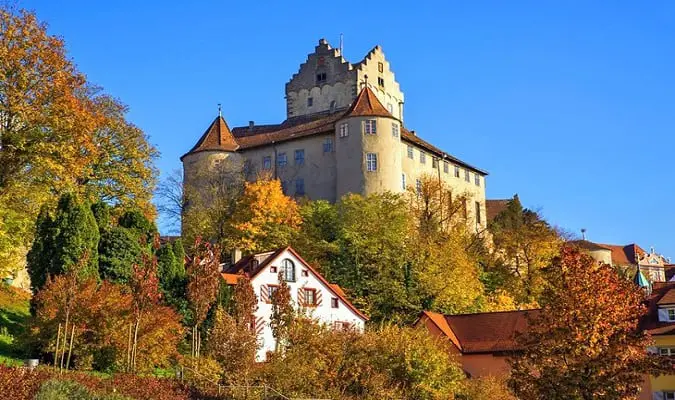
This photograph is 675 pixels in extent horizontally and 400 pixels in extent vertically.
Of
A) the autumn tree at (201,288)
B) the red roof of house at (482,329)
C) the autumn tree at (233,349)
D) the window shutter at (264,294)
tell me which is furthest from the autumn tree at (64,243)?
the red roof of house at (482,329)

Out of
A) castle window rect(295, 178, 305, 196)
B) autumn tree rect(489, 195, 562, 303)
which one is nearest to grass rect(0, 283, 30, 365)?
Result: castle window rect(295, 178, 305, 196)

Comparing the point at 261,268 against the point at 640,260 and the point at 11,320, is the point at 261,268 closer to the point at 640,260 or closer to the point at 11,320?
the point at 11,320

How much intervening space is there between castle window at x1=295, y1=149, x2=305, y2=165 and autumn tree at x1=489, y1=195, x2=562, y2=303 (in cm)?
1767

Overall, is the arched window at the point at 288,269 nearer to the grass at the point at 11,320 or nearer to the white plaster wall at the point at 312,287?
the white plaster wall at the point at 312,287

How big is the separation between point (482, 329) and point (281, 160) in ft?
102

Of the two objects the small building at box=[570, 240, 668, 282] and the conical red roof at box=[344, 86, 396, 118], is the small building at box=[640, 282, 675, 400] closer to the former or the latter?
the conical red roof at box=[344, 86, 396, 118]

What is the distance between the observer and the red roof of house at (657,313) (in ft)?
153

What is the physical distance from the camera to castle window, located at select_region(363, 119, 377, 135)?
232 feet

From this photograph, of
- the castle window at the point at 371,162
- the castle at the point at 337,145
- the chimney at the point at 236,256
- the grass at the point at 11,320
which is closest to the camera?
the grass at the point at 11,320

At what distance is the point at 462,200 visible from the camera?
251ft

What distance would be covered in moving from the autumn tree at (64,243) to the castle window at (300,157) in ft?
132

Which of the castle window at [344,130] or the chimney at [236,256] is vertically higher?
the castle window at [344,130]

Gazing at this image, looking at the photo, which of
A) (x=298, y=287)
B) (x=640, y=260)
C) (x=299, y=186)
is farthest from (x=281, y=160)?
(x=640, y=260)

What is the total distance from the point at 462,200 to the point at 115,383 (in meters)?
53.6
